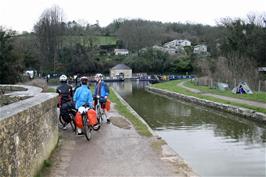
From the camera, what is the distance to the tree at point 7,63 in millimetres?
30781

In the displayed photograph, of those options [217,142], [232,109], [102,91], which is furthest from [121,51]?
[217,142]

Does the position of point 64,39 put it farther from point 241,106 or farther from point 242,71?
point 241,106

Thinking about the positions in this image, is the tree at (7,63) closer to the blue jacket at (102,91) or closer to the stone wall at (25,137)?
the blue jacket at (102,91)

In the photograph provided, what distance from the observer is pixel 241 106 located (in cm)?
2225

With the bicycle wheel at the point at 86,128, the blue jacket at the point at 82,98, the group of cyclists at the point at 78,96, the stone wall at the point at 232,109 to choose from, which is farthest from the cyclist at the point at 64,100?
the stone wall at the point at 232,109

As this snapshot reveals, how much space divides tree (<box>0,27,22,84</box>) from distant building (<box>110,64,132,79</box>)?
59366mm

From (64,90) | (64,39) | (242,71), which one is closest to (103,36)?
(64,39)

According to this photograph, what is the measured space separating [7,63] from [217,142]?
70.2ft

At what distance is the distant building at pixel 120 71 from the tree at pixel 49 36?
14566mm

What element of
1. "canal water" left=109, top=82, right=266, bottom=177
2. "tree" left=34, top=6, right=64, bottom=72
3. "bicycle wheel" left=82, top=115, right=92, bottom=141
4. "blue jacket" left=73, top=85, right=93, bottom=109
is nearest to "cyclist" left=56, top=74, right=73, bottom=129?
"blue jacket" left=73, top=85, right=93, bottom=109

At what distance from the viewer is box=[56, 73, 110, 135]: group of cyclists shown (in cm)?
1126

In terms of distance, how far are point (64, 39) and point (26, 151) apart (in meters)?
87.9

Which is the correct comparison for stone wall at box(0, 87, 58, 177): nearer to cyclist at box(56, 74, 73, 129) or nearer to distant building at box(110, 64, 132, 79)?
cyclist at box(56, 74, 73, 129)

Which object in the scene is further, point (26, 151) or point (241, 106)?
point (241, 106)
